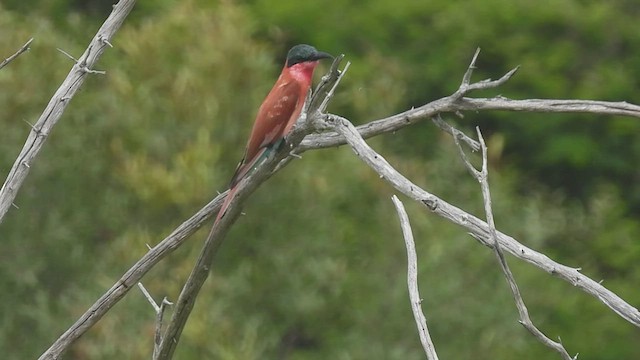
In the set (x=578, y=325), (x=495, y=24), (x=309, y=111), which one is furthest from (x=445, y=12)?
(x=309, y=111)

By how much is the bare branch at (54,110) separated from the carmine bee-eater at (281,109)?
70 cm

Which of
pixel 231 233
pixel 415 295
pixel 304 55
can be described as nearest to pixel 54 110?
pixel 415 295

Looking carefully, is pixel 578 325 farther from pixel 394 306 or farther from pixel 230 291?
pixel 230 291

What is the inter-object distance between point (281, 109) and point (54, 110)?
1118 mm

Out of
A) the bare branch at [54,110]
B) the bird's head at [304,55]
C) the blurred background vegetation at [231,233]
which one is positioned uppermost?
the bare branch at [54,110]

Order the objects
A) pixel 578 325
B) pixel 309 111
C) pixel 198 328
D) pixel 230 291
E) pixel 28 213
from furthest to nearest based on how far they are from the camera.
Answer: pixel 578 325 < pixel 28 213 < pixel 230 291 < pixel 198 328 < pixel 309 111

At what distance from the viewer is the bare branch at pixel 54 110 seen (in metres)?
2.22

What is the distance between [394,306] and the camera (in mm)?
7250

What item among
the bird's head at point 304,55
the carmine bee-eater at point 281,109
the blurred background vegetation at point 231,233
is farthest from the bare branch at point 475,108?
the blurred background vegetation at point 231,233

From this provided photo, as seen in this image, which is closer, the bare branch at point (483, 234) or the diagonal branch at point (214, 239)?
the bare branch at point (483, 234)

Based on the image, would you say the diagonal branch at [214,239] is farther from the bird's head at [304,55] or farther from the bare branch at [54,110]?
the bird's head at [304,55]

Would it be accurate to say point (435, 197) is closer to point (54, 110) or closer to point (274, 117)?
point (54, 110)

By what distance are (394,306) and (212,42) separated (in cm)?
176

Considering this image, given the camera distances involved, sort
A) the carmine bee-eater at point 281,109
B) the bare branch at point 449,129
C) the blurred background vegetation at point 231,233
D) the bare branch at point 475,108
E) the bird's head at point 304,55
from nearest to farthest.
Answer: the bare branch at point 475,108 < the bare branch at point 449,129 < the carmine bee-eater at point 281,109 < the bird's head at point 304,55 < the blurred background vegetation at point 231,233
